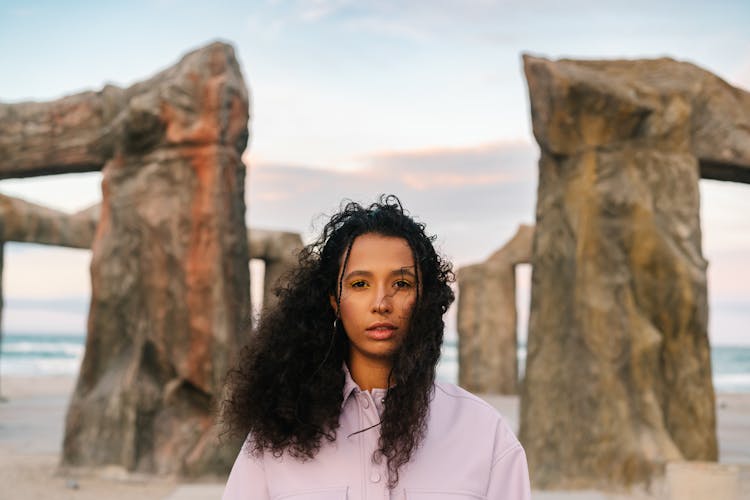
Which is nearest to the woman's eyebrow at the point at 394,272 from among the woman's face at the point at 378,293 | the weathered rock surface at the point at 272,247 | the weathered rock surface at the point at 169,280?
the woman's face at the point at 378,293

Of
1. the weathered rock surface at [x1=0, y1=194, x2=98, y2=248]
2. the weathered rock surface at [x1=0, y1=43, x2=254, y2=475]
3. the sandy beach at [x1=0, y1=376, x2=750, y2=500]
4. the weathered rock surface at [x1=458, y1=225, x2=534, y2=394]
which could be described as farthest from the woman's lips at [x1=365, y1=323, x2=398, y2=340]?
the weathered rock surface at [x1=458, y1=225, x2=534, y2=394]

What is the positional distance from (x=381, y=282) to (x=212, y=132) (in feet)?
21.8

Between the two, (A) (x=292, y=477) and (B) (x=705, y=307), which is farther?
(B) (x=705, y=307)

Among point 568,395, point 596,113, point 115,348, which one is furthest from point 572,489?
point 115,348

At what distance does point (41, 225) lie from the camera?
15.8 m

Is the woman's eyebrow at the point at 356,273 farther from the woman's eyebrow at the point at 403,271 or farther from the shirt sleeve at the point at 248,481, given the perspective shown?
the shirt sleeve at the point at 248,481

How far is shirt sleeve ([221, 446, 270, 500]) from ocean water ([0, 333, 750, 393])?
1152 inches

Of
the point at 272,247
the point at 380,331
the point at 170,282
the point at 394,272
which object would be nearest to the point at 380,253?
the point at 394,272

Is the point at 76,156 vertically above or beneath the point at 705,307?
above

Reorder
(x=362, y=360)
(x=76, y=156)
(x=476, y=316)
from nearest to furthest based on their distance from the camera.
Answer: (x=362, y=360), (x=76, y=156), (x=476, y=316)

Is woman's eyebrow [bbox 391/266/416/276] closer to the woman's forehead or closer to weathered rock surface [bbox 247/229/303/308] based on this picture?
the woman's forehead

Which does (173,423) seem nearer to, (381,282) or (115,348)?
(115,348)

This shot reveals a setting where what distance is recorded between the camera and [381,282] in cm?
206

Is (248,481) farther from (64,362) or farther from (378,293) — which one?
(64,362)
